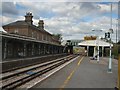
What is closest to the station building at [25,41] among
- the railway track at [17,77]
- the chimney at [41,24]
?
the chimney at [41,24]

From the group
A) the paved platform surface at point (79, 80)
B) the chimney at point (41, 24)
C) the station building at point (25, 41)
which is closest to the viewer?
the paved platform surface at point (79, 80)

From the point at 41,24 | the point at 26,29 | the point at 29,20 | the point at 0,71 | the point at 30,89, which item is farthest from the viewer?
the point at 41,24

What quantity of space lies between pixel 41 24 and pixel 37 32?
788 inches

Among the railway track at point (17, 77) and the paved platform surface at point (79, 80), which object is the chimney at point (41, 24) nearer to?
the railway track at point (17, 77)

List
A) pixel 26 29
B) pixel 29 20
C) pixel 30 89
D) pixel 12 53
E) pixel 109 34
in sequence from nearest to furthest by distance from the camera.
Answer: pixel 30 89, pixel 109 34, pixel 12 53, pixel 26 29, pixel 29 20

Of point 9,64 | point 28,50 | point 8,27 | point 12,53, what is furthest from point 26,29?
point 9,64

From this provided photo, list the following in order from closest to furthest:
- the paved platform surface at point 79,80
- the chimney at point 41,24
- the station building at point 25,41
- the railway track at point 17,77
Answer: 1. the railway track at point 17,77
2. the paved platform surface at point 79,80
3. the station building at point 25,41
4. the chimney at point 41,24

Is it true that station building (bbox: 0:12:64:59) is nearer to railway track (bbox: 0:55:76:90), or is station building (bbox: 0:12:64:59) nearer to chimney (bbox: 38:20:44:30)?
chimney (bbox: 38:20:44:30)

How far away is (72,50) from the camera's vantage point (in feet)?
409

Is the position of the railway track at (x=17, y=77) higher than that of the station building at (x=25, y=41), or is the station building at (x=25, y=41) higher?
the station building at (x=25, y=41)

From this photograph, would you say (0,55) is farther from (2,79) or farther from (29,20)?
(29,20)

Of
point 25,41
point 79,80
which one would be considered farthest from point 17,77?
point 25,41

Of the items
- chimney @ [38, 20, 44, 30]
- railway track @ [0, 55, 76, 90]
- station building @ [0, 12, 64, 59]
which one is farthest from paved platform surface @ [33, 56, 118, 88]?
chimney @ [38, 20, 44, 30]

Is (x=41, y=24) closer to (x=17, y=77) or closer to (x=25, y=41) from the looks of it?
(x=25, y=41)
